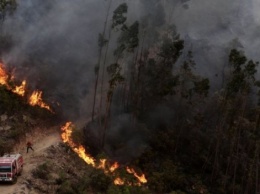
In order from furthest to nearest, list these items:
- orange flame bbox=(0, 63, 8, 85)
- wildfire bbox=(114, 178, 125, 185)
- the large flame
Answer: orange flame bbox=(0, 63, 8, 85) < the large flame < wildfire bbox=(114, 178, 125, 185)

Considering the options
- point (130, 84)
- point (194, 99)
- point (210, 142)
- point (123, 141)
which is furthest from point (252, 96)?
point (123, 141)

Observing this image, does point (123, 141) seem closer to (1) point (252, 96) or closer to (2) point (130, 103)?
(2) point (130, 103)

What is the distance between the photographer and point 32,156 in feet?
138

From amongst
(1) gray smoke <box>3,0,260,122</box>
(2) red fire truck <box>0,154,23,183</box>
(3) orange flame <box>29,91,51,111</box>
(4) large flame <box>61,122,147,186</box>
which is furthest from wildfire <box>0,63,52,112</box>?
(2) red fire truck <box>0,154,23,183</box>

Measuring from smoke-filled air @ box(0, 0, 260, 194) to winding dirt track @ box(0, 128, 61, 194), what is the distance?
2.23m

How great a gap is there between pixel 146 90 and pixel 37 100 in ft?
54.5

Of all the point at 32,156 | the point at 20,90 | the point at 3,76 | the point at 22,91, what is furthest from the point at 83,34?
the point at 32,156

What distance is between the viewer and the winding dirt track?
1309 inches

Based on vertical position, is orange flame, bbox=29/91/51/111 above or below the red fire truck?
above

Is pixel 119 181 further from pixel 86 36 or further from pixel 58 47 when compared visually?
pixel 86 36

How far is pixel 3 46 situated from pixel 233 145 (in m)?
38.1

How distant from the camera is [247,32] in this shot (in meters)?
84.0

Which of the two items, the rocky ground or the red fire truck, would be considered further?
the rocky ground

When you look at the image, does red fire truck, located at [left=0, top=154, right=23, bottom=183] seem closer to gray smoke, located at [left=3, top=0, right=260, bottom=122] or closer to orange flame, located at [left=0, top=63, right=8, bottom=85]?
orange flame, located at [left=0, top=63, right=8, bottom=85]
